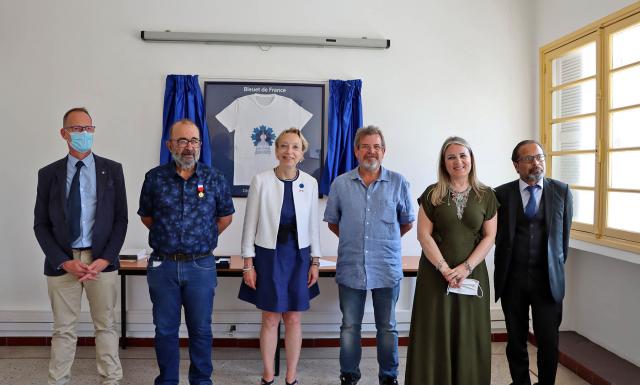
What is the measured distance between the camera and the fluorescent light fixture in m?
3.95

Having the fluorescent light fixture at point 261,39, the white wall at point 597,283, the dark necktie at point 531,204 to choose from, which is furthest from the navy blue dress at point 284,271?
the white wall at point 597,283

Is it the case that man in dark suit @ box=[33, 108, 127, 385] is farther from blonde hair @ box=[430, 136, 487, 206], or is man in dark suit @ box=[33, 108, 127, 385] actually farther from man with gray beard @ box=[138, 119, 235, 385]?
blonde hair @ box=[430, 136, 487, 206]

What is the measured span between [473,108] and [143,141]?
9.65 ft

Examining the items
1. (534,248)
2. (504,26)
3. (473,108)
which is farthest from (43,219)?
(504,26)

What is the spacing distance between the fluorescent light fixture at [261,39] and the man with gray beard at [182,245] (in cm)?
148

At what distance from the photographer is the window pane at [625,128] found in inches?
123

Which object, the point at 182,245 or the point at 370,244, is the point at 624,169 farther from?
the point at 182,245

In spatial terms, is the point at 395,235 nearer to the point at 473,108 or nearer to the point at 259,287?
the point at 259,287

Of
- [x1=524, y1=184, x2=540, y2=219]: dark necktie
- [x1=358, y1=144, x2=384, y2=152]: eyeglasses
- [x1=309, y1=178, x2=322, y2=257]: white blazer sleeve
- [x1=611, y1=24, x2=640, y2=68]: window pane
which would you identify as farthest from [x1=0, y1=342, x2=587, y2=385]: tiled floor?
[x1=611, y1=24, x2=640, y2=68]: window pane

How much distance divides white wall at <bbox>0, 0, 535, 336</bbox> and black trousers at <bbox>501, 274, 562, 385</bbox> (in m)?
1.37

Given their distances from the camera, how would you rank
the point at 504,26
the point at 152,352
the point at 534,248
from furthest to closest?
the point at 504,26
the point at 152,352
the point at 534,248

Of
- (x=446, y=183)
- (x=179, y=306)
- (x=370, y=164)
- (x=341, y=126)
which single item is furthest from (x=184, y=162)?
(x=341, y=126)

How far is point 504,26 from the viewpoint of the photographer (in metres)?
4.21

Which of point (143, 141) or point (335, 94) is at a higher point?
point (335, 94)
